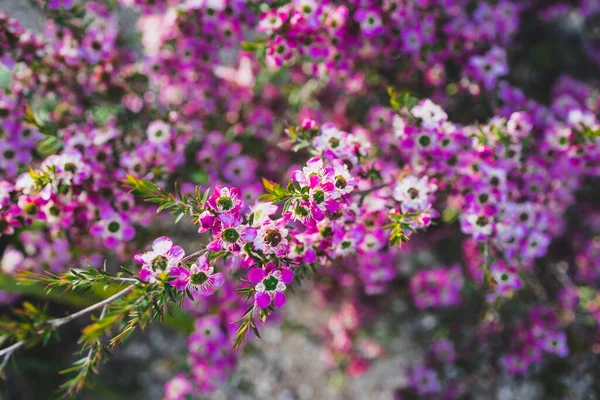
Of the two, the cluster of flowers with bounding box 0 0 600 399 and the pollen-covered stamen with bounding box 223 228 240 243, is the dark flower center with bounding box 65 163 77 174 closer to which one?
the cluster of flowers with bounding box 0 0 600 399

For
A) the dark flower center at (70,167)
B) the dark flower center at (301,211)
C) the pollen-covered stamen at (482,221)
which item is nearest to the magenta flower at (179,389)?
the dark flower center at (70,167)

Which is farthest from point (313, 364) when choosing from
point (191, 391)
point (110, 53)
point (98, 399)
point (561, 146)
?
point (110, 53)

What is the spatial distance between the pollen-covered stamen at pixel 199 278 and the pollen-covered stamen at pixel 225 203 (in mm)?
214

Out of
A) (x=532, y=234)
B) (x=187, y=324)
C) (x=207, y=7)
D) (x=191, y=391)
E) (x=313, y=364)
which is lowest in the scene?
(x=313, y=364)

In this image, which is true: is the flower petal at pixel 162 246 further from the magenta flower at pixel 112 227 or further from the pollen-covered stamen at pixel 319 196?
the magenta flower at pixel 112 227

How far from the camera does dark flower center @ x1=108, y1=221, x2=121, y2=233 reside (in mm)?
2100

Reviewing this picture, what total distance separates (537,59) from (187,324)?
9.70 ft

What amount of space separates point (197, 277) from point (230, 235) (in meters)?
0.17

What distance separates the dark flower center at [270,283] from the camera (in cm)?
148

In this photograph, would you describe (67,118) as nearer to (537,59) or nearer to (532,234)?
(532,234)

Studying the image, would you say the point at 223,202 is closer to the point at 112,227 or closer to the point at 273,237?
the point at 273,237

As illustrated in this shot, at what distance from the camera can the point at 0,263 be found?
2668 mm

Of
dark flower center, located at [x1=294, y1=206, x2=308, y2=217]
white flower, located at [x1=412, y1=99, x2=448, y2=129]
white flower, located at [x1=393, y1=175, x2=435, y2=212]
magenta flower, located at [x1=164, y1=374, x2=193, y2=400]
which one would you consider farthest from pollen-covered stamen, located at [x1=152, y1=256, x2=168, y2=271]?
magenta flower, located at [x1=164, y1=374, x2=193, y2=400]

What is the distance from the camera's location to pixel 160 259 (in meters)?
1.46
